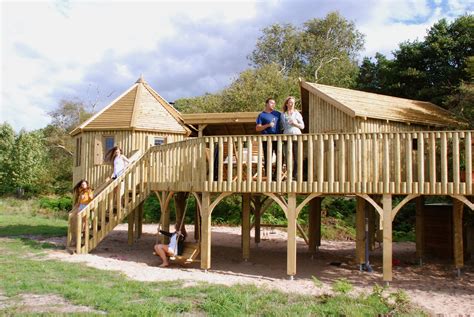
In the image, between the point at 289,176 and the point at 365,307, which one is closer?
the point at 365,307

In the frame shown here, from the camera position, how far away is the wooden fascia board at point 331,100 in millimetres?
13484

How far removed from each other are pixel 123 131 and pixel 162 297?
35.9ft

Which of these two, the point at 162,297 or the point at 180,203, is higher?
the point at 180,203

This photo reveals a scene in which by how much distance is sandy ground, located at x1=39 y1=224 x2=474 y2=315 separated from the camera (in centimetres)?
1008

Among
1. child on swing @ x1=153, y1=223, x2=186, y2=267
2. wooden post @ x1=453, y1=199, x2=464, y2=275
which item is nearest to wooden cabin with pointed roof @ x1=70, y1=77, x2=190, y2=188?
child on swing @ x1=153, y1=223, x2=186, y2=267

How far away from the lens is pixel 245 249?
15.0 metres

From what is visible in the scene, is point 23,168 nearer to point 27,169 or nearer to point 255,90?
point 27,169

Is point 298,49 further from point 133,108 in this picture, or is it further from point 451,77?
point 133,108

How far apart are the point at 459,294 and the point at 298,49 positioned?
3499 cm

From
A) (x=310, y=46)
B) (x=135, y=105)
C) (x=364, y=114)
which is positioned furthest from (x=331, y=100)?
(x=310, y=46)

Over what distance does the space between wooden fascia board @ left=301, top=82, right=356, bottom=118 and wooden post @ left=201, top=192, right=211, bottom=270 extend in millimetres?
4607

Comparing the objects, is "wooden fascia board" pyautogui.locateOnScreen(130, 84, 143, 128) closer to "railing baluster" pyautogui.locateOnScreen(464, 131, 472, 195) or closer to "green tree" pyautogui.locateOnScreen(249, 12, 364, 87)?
"railing baluster" pyautogui.locateOnScreen(464, 131, 472, 195)

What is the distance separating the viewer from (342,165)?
35.9 ft

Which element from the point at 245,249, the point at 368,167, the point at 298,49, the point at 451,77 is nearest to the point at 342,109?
the point at 368,167
